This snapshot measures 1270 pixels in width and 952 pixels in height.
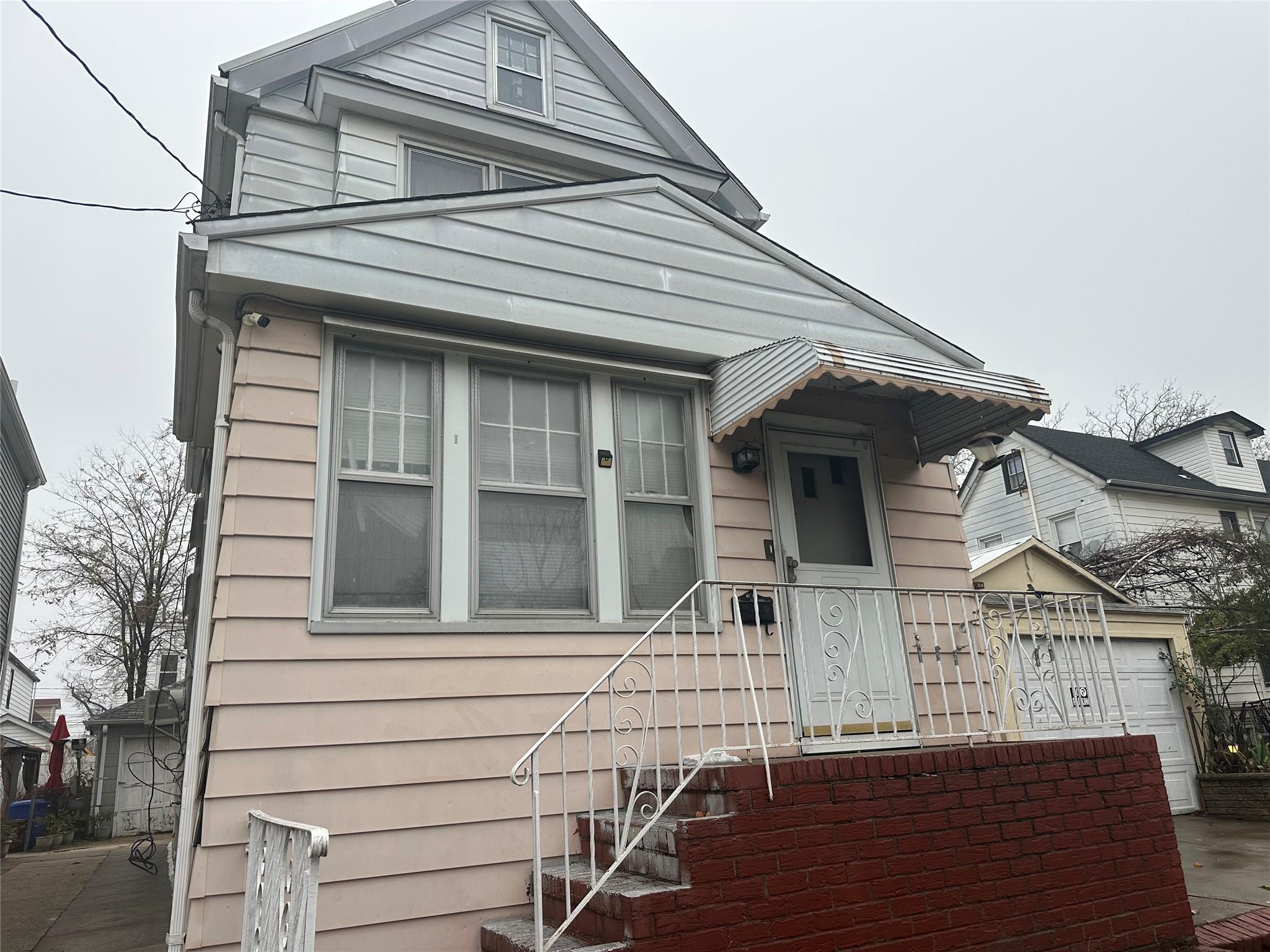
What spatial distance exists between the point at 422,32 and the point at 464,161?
1.37 meters

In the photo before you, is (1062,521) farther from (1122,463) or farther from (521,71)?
(521,71)

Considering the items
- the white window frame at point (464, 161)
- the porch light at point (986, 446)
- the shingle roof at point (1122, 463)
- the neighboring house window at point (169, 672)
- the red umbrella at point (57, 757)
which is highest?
the shingle roof at point (1122, 463)

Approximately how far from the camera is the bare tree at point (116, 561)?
20.0 m

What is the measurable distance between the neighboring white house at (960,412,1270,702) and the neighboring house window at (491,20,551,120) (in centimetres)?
1267

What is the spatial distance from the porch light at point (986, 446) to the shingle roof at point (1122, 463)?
A: 1354cm

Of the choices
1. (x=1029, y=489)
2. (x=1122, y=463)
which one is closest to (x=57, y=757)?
(x=1029, y=489)

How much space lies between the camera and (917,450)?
6102mm

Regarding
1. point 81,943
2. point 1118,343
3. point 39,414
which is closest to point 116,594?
point 39,414

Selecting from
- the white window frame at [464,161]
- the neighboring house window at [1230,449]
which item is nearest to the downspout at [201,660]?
the white window frame at [464,161]

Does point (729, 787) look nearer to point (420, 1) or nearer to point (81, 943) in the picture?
point (81, 943)

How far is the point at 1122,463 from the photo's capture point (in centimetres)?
1944

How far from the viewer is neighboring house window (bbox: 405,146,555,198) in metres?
6.45

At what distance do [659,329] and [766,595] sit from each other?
6.04 feet

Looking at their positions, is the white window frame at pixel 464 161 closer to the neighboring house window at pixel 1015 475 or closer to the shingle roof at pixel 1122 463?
the shingle roof at pixel 1122 463
